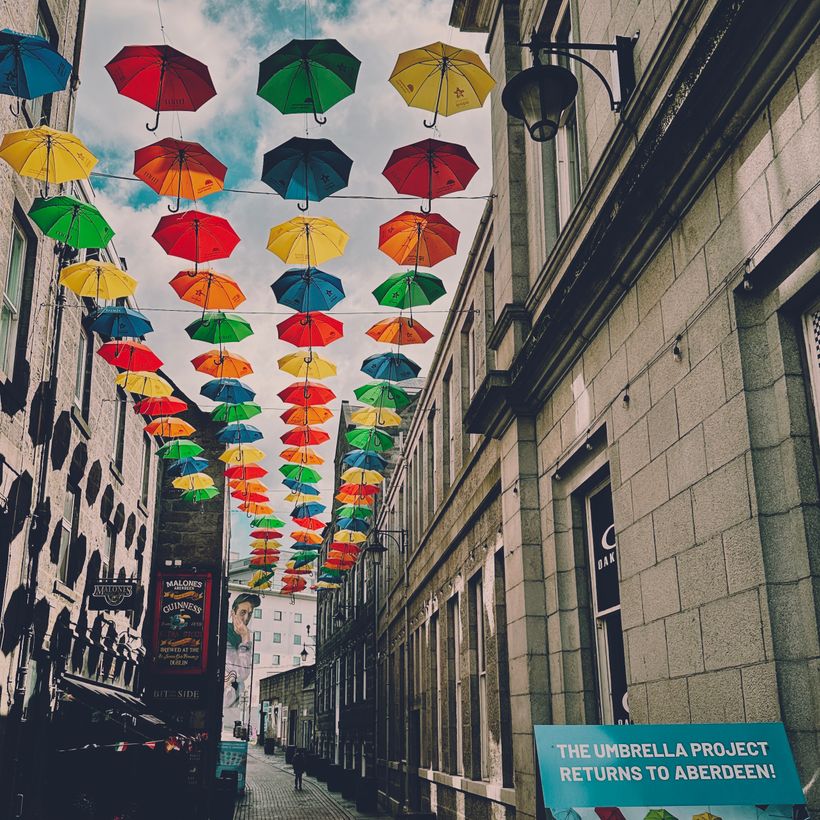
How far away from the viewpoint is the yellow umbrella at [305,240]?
13.9 meters

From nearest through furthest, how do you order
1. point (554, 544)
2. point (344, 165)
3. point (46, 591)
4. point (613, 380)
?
point (613, 380) → point (554, 544) → point (344, 165) → point (46, 591)

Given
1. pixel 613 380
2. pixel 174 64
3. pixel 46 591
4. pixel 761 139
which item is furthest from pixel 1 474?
pixel 761 139

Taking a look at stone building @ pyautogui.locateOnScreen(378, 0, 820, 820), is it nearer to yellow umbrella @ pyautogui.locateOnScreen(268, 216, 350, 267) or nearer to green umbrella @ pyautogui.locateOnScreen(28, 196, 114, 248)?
yellow umbrella @ pyautogui.locateOnScreen(268, 216, 350, 267)

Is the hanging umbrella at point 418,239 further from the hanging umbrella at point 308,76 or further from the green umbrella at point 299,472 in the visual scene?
the green umbrella at point 299,472

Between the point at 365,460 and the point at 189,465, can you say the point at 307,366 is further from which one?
the point at 189,465

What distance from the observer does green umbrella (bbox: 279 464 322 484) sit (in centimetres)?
2402

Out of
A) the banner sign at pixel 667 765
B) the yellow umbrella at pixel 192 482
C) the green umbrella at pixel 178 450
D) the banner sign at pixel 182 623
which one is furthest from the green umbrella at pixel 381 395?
the banner sign at pixel 667 765

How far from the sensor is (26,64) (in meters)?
10.5

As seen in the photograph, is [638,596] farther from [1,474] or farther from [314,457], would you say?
[314,457]

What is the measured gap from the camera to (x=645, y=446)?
7.63m

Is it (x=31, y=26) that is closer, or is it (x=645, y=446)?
(x=645, y=446)

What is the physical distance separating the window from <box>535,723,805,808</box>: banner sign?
36.6 ft

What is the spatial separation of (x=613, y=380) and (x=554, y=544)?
8.01ft

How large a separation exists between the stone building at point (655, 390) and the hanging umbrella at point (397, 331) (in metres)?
2.41
